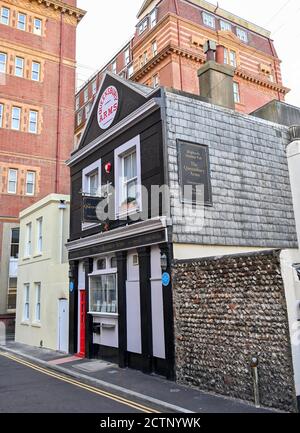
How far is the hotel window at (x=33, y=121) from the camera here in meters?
29.0

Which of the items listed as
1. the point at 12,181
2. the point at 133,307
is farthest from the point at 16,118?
the point at 133,307

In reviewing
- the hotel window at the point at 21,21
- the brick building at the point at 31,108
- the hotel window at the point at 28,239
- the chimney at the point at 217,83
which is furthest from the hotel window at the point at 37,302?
the hotel window at the point at 21,21

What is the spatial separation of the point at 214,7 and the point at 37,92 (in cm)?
1885

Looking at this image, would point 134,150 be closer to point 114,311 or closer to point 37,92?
point 114,311

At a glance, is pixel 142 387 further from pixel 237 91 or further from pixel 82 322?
pixel 237 91

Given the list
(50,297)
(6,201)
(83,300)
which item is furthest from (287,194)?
(6,201)

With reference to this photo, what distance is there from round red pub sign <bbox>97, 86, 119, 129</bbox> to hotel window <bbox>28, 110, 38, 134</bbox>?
15341 millimetres

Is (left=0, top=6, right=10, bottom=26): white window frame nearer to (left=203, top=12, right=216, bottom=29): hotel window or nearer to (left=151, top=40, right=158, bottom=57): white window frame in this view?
(left=151, top=40, right=158, bottom=57): white window frame

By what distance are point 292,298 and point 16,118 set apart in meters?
26.0

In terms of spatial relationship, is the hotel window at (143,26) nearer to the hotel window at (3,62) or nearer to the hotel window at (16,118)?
the hotel window at (3,62)

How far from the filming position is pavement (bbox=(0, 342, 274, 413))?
767cm

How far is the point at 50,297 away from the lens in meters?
17.7

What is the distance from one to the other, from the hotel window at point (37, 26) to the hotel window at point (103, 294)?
24.0 metres

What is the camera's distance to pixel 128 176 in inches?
520
